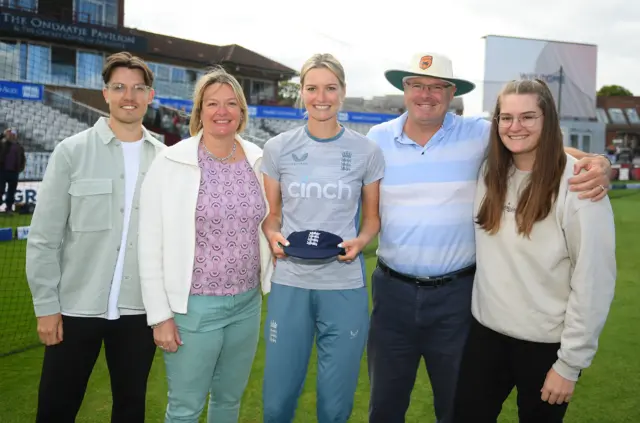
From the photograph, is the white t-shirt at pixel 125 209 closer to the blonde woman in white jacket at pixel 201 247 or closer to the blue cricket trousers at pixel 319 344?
the blonde woman in white jacket at pixel 201 247

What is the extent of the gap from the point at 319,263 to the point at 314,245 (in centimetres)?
17

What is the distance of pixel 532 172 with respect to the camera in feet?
9.55

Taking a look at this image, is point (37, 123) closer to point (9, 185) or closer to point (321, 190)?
point (9, 185)

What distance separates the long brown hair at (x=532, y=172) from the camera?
9.28 feet

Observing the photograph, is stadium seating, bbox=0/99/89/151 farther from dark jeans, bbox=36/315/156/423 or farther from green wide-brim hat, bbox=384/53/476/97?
green wide-brim hat, bbox=384/53/476/97

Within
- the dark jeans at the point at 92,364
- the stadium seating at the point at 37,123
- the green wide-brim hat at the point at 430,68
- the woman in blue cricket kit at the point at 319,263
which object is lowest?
the dark jeans at the point at 92,364

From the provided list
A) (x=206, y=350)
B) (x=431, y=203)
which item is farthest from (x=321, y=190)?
(x=206, y=350)

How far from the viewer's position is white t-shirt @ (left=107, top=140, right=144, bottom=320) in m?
3.20

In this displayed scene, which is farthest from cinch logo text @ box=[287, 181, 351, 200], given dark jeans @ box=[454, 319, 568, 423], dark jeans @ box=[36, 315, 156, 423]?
dark jeans @ box=[36, 315, 156, 423]

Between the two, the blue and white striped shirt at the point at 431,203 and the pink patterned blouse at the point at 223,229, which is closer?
the pink patterned blouse at the point at 223,229

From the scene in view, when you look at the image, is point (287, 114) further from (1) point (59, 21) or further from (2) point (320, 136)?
(2) point (320, 136)

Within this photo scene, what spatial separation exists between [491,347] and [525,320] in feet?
0.85

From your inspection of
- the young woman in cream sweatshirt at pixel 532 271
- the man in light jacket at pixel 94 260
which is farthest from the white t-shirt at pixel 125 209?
the young woman in cream sweatshirt at pixel 532 271

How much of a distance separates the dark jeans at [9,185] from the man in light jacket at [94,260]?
45.3 feet
